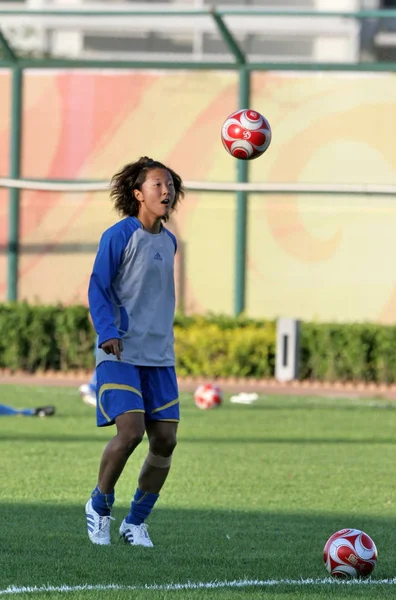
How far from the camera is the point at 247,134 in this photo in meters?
10.3

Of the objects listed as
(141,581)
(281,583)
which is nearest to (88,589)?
(141,581)

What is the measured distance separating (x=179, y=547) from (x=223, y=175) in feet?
52.8

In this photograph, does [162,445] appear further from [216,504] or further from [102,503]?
[216,504]

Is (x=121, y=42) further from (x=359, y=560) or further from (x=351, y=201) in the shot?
(x=359, y=560)

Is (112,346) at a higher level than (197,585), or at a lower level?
higher

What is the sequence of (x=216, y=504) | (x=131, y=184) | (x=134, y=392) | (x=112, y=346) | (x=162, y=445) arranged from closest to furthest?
(x=112, y=346) < (x=134, y=392) < (x=162, y=445) < (x=131, y=184) < (x=216, y=504)

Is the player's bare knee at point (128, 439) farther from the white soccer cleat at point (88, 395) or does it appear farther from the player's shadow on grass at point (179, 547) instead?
the white soccer cleat at point (88, 395)

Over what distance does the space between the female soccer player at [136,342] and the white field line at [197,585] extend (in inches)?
46.1

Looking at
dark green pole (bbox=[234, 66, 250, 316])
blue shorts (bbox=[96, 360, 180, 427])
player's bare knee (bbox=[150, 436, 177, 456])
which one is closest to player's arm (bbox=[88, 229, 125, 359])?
blue shorts (bbox=[96, 360, 180, 427])

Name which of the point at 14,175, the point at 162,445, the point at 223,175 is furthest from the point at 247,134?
the point at 14,175

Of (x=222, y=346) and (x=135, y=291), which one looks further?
(x=222, y=346)

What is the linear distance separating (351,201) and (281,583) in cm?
1665

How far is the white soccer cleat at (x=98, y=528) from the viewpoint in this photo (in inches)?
295

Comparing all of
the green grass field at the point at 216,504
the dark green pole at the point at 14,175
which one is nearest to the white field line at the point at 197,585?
the green grass field at the point at 216,504
